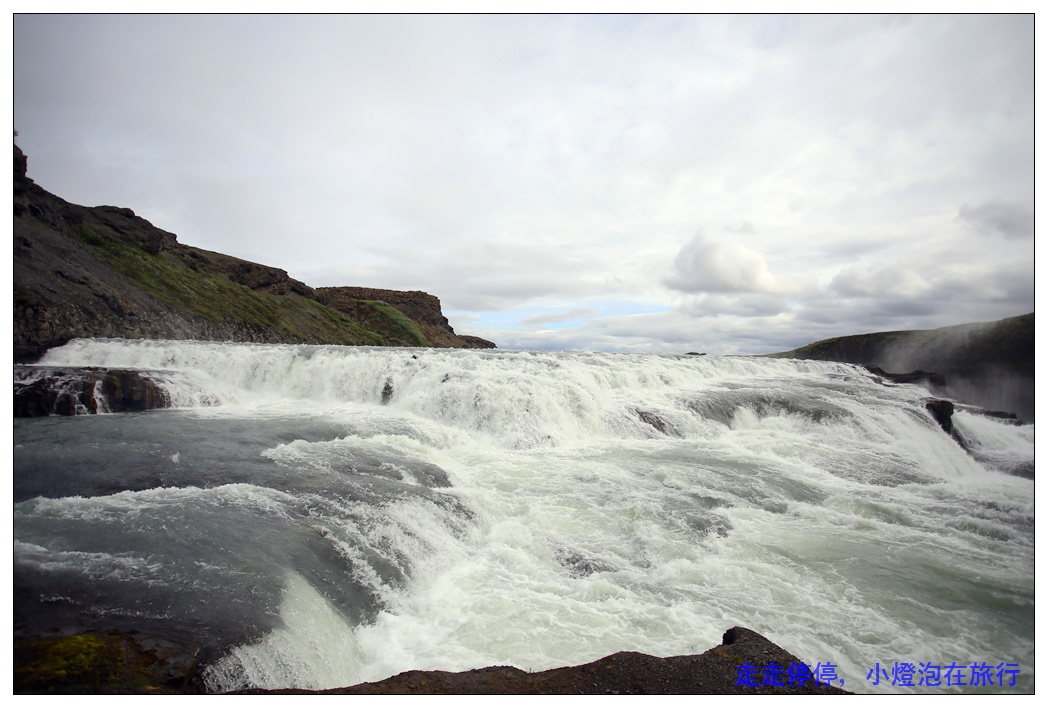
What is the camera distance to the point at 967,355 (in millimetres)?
22391

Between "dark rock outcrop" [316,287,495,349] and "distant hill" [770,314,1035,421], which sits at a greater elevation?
"dark rock outcrop" [316,287,495,349]

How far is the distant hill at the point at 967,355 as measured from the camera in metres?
9.80

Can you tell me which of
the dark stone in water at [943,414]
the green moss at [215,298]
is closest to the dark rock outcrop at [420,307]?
the green moss at [215,298]

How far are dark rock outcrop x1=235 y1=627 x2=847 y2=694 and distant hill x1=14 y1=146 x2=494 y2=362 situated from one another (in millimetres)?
21433

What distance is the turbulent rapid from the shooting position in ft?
12.9

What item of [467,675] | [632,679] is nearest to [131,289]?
[467,675]

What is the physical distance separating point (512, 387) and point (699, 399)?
732 cm

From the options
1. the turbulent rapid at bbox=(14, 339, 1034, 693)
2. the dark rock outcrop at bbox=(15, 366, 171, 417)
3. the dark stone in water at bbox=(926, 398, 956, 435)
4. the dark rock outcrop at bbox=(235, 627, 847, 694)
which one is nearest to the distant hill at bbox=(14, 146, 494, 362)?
the dark rock outcrop at bbox=(15, 366, 171, 417)

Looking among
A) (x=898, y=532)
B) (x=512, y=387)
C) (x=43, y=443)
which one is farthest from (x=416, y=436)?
(x=898, y=532)

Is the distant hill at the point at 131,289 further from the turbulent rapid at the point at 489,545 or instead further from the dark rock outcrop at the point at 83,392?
the turbulent rapid at the point at 489,545

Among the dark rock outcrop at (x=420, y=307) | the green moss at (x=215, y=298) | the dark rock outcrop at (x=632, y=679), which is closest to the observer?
the dark rock outcrop at (x=632, y=679)

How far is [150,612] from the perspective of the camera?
355 centimetres

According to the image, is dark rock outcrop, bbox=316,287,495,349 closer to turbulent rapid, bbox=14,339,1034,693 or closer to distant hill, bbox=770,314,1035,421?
distant hill, bbox=770,314,1035,421

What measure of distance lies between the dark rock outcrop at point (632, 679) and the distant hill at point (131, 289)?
21433mm
